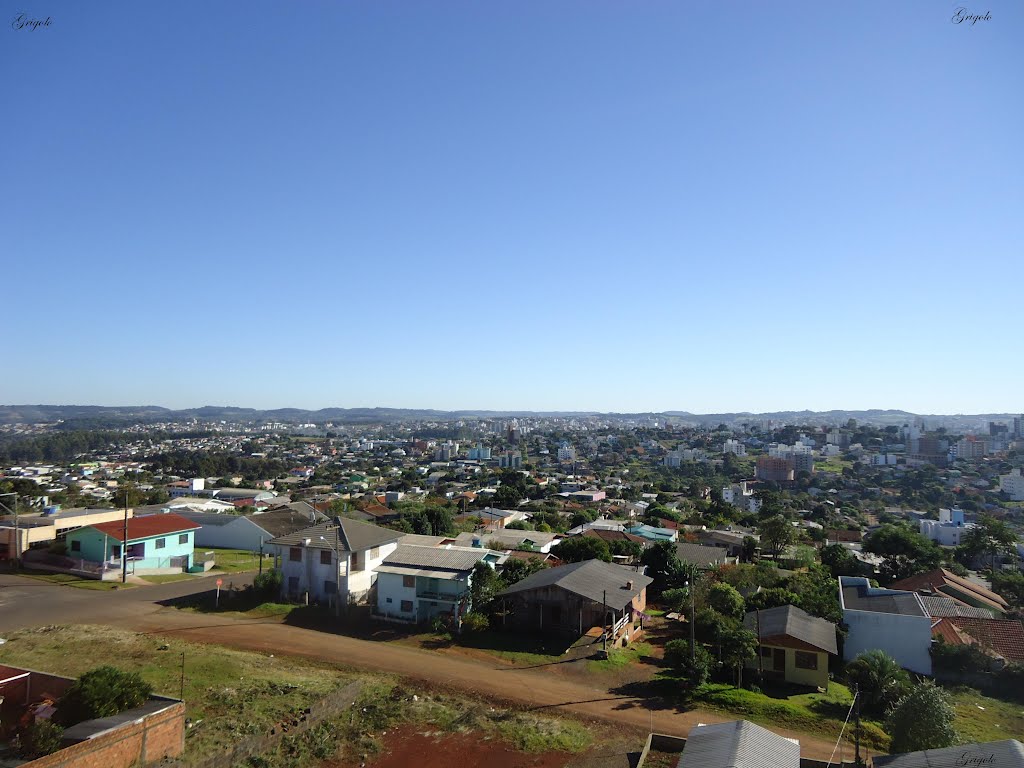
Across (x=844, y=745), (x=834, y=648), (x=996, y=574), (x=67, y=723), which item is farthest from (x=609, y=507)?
(x=67, y=723)

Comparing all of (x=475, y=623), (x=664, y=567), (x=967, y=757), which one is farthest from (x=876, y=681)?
(x=664, y=567)

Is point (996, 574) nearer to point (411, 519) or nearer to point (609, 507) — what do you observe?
point (411, 519)

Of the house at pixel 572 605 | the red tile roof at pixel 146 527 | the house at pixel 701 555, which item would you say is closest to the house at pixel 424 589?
the house at pixel 572 605

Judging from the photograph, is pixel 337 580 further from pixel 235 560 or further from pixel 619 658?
pixel 235 560

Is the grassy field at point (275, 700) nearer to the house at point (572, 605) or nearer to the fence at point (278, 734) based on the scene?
the fence at point (278, 734)

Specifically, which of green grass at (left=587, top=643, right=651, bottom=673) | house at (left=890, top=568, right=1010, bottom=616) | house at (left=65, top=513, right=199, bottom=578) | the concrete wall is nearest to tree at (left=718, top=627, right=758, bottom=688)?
green grass at (left=587, top=643, right=651, bottom=673)

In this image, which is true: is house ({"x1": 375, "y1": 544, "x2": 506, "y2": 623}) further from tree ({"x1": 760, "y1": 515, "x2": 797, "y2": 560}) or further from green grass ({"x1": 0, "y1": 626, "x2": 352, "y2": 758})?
tree ({"x1": 760, "y1": 515, "x2": 797, "y2": 560})
